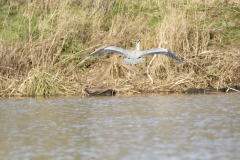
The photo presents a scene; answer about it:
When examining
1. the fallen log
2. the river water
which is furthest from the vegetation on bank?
the river water

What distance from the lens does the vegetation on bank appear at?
12617 millimetres

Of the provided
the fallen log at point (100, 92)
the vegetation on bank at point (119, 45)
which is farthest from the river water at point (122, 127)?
the vegetation on bank at point (119, 45)

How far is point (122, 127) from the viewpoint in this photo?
845 cm

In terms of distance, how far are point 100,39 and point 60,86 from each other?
6.84 ft

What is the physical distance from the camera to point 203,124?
27.8 ft

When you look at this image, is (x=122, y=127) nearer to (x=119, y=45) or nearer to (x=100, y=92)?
(x=100, y=92)

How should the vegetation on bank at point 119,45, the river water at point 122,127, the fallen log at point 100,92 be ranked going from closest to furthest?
the river water at point 122,127 < the fallen log at point 100,92 < the vegetation on bank at point 119,45

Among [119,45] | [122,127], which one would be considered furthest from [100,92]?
[122,127]

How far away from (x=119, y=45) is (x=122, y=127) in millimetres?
5716

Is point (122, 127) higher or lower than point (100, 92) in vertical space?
lower

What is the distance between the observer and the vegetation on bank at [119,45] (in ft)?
41.4

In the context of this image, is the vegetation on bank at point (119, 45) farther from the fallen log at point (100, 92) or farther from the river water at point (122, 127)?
the river water at point (122, 127)

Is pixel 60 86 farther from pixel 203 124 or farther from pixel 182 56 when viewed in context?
pixel 203 124

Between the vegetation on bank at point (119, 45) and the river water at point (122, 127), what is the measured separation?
2.79ft
